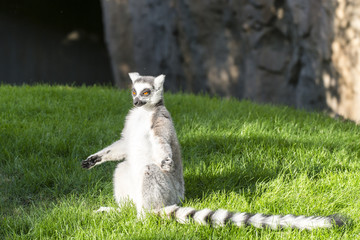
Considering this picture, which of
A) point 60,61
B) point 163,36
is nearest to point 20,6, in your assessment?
point 60,61

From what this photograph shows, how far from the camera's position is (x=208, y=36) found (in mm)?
11852

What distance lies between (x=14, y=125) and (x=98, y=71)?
11.4 meters

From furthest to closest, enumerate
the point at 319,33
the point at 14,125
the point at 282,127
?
the point at 319,33 → the point at 282,127 → the point at 14,125

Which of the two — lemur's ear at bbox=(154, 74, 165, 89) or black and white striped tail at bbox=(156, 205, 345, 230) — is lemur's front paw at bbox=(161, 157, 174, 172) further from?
lemur's ear at bbox=(154, 74, 165, 89)

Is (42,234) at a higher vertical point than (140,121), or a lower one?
Result: lower

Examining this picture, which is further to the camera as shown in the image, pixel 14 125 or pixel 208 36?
pixel 208 36

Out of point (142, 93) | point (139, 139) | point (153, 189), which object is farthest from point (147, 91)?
point (153, 189)

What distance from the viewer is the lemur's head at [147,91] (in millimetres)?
3066

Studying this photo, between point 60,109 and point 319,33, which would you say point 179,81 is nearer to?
point 319,33

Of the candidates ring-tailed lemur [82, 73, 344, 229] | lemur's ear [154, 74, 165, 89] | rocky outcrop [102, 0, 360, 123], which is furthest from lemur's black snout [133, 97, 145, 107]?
rocky outcrop [102, 0, 360, 123]

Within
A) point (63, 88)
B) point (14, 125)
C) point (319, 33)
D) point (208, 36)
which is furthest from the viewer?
point (208, 36)

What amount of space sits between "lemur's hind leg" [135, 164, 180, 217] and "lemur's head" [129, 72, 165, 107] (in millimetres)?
437

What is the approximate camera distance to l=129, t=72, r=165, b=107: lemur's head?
10.1 feet

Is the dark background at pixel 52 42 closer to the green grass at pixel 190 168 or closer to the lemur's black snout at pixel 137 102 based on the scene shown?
the green grass at pixel 190 168
